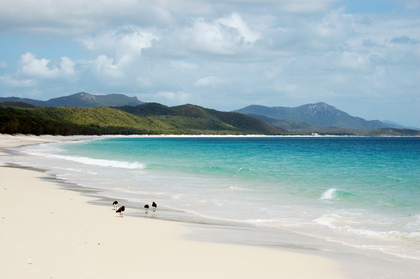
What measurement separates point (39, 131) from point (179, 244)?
380 ft

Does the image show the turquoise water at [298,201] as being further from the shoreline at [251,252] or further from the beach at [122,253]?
the beach at [122,253]

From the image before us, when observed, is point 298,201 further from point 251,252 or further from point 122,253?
point 122,253

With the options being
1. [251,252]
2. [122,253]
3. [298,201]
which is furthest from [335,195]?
[122,253]

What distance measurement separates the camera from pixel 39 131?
118 metres

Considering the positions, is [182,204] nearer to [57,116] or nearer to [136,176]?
[136,176]

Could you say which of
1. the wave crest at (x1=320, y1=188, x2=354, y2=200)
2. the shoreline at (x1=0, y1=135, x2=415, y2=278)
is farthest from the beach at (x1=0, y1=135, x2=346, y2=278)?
the wave crest at (x1=320, y1=188, x2=354, y2=200)

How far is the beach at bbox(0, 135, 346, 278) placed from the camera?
7.85 meters

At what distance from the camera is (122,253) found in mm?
9102

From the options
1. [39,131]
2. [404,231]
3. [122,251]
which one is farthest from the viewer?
[39,131]

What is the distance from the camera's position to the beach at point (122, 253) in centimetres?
785

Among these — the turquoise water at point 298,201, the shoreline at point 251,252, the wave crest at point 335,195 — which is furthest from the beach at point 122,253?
the wave crest at point 335,195

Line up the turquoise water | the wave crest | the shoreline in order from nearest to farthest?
the shoreline → the turquoise water → the wave crest

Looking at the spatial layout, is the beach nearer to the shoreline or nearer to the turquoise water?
the shoreline

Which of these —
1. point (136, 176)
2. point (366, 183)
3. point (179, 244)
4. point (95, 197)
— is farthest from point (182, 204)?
point (366, 183)
